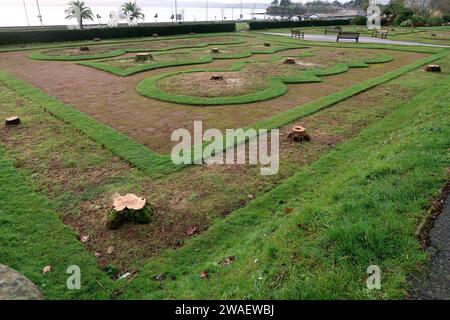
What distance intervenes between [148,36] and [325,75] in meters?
25.1

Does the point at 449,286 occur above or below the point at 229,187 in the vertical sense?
above

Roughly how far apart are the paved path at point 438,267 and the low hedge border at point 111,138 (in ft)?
16.1

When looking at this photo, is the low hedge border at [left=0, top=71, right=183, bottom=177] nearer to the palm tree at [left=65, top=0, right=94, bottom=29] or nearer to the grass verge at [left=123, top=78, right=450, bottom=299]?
the grass verge at [left=123, top=78, right=450, bottom=299]

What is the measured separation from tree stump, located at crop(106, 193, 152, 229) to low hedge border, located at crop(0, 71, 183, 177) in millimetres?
1533

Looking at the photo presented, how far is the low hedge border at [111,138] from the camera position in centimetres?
733

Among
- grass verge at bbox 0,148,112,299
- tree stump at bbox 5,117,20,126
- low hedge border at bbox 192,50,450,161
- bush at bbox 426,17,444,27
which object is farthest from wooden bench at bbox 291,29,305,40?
grass verge at bbox 0,148,112,299

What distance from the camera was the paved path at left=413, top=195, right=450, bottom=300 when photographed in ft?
10.2

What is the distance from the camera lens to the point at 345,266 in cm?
354

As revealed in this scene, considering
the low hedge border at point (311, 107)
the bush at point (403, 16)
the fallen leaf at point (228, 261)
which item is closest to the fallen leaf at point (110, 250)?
the fallen leaf at point (228, 261)
